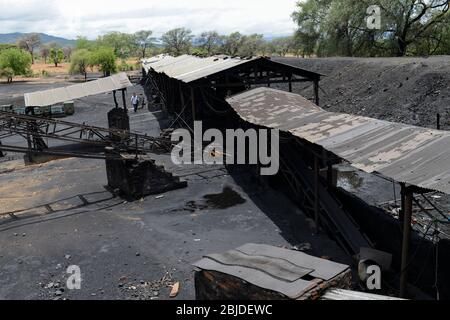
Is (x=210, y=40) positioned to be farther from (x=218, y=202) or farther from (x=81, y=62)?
(x=218, y=202)

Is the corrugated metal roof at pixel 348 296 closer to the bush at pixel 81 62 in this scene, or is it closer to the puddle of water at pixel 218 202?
the puddle of water at pixel 218 202

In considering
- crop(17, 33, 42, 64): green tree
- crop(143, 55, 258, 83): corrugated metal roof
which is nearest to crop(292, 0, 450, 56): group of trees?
crop(143, 55, 258, 83): corrugated metal roof

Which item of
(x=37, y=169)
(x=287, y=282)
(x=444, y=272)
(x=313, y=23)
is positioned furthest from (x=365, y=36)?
(x=287, y=282)

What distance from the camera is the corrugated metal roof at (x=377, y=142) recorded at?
8117 millimetres

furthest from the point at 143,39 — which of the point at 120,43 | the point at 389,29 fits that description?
the point at 389,29

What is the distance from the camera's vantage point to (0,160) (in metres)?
25.4

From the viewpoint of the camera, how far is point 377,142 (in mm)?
10164

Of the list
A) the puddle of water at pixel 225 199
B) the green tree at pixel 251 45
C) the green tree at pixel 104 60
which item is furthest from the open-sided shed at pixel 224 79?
the green tree at pixel 251 45

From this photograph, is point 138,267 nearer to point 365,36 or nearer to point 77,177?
point 77,177

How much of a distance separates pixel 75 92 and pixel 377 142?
21.9 m

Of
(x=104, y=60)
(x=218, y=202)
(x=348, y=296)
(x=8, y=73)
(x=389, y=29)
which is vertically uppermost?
(x=389, y=29)

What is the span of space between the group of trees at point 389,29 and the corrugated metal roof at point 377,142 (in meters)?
28.8

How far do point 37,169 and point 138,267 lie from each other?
42.7 feet

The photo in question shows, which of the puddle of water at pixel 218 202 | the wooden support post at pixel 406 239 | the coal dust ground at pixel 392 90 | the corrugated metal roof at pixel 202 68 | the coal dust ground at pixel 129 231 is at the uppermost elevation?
the corrugated metal roof at pixel 202 68
